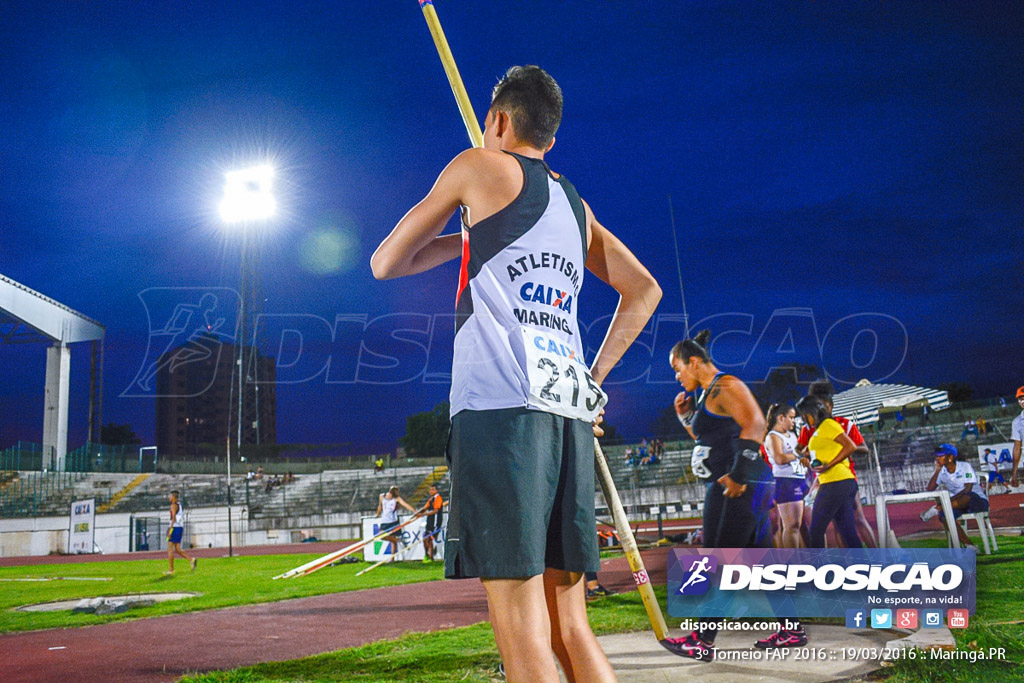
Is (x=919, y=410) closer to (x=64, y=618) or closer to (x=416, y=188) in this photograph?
(x=64, y=618)

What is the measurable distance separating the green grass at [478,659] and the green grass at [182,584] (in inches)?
151

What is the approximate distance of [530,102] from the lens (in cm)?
160

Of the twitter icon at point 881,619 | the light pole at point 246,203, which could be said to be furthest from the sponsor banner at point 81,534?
the twitter icon at point 881,619

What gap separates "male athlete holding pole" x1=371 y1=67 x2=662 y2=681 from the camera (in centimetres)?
126

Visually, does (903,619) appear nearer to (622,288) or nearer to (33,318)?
(622,288)

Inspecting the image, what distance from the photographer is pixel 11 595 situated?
924 cm

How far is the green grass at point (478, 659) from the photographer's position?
308 cm

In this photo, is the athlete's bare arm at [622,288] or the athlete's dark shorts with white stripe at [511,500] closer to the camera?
the athlete's dark shorts with white stripe at [511,500]

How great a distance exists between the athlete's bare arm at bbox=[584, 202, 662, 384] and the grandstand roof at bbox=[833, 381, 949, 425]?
43.5 ft

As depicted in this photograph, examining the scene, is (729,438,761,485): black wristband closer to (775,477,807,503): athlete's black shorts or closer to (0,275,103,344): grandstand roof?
(775,477,807,503): athlete's black shorts

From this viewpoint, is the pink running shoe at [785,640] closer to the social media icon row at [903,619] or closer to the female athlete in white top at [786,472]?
the social media icon row at [903,619]

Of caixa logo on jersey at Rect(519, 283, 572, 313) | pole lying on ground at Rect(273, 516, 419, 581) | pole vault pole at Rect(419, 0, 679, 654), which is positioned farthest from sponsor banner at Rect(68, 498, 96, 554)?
caixa logo on jersey at Rect(519, 283, 572, 313)

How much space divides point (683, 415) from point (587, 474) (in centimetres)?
368

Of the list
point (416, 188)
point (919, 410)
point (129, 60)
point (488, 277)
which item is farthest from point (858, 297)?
point (488, 277)
